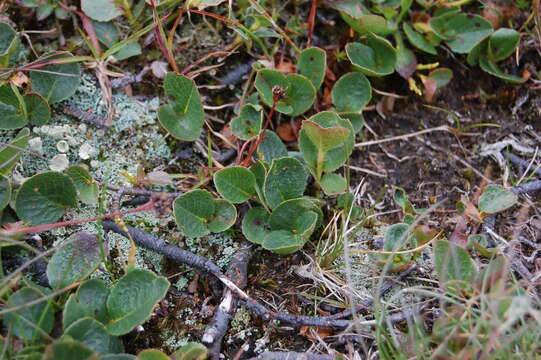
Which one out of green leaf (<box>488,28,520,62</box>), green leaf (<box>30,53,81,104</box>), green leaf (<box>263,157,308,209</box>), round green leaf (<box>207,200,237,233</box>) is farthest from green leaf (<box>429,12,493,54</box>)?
green leaf (<box>30,53,81,104</box>)

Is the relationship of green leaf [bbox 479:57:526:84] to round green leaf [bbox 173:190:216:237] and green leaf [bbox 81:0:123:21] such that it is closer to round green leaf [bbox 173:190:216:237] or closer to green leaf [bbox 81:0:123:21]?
round green leaf [bbox 173:190:216:237]

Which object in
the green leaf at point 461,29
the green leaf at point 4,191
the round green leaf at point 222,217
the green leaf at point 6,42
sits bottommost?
the round green leaf at point 222,217

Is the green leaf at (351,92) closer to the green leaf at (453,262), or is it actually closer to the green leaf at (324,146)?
the green leaf at (324,146)

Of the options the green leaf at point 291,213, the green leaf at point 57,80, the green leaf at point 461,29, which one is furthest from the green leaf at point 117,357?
the green leaf at point 461,29

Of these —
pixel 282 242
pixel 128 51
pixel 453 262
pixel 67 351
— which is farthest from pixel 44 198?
pixel 453 262

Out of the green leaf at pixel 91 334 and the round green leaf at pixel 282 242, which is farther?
the round green leaf at pixel 282 242
